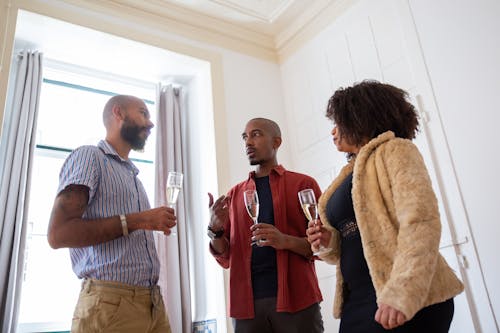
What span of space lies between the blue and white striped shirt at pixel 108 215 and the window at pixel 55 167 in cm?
133

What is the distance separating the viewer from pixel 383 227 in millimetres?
1167

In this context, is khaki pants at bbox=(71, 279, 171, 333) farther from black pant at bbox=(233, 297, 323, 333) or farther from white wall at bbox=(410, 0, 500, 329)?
white wall at bbox=(410, 0, 500, 329)

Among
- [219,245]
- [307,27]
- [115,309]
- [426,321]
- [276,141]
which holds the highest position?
[307,27]

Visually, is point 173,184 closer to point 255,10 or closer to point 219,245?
point 219,245

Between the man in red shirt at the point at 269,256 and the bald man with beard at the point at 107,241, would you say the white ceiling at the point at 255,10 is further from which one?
the bald man with beard at the point at 107,241

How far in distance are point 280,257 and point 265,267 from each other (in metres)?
0.08

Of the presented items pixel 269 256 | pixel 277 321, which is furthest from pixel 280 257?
pixel 277 321

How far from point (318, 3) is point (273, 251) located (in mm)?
2458

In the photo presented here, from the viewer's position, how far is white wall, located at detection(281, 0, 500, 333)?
7.55ft

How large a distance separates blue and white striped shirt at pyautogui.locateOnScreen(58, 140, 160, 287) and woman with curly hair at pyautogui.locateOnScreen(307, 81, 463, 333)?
0.75 meters

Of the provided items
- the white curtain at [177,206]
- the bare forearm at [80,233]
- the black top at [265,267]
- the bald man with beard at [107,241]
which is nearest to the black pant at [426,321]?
the black top at [265,267]

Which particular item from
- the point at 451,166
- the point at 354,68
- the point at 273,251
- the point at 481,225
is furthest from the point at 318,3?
the point at 273,251

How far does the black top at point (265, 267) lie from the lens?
183 cm

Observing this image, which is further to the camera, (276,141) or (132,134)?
(276,141)
